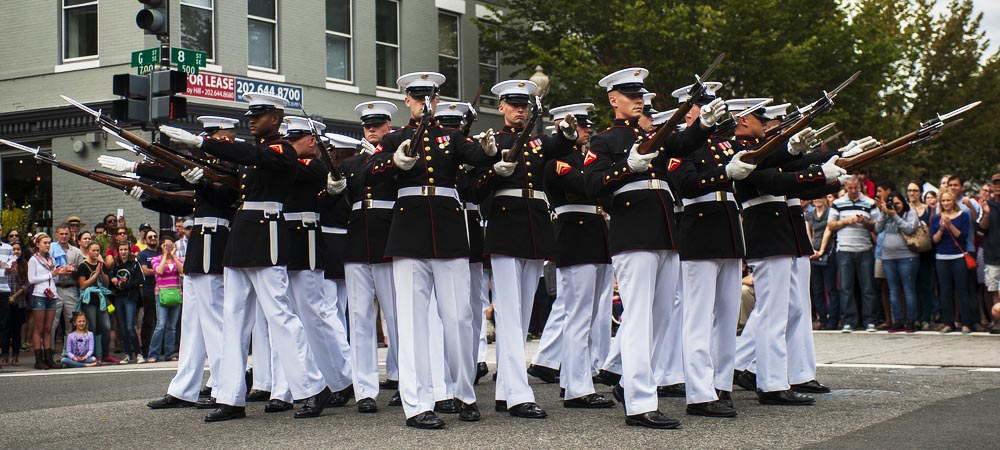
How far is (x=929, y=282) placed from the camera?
16.7 m

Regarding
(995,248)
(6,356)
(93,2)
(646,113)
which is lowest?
(6,356)

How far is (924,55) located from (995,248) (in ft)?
88.2

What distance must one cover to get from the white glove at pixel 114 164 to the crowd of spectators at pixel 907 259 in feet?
32.7

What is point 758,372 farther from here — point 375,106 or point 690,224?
point 375,106

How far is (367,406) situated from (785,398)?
3.07 meters

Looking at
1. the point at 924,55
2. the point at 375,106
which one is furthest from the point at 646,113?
the point at 924,55

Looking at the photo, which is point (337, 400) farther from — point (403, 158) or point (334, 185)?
point (403, 158)

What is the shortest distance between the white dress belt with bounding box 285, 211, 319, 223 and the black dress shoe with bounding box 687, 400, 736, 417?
3379 mm

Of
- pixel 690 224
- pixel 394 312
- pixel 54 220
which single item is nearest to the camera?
pixel 690 224

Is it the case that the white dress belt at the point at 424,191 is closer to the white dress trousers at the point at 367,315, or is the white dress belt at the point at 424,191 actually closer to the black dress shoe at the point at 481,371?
the white dress trousers at the point at 367,315

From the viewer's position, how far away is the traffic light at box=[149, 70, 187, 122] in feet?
49.1

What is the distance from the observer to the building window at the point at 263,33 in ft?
81.2

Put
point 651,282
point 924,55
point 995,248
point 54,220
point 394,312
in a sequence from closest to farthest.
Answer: point 651,282
point 394,312
point 995,248
point 54,220
point 924,55

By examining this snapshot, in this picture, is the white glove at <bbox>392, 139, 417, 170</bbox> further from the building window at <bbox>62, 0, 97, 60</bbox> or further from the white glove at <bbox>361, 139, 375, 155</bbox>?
the building window at <bbox>62, 0, 97, 60</bbox>
